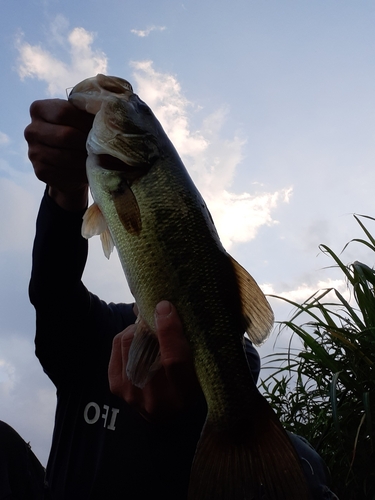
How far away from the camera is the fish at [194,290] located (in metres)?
1.47

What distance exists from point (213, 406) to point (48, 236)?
155 cm

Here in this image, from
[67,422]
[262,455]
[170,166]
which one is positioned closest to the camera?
[262,455]

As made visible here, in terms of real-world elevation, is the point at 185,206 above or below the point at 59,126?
below

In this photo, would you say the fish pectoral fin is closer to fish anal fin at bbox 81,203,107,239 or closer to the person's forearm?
fish anal fin at bbox 81,203,107,239

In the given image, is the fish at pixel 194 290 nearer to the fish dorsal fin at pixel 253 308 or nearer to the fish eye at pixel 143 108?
the fish dorsal fin at pixel 253 308

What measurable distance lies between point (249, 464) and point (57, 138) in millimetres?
1650

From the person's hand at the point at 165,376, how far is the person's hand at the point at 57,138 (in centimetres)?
93

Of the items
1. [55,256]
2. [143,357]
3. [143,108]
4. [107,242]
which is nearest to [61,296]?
[55,256]

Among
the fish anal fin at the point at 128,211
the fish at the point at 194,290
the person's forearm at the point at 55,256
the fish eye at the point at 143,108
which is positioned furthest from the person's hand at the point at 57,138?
the fish anal fin at the point at 128,211

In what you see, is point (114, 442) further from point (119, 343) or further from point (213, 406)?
point (213, 406)

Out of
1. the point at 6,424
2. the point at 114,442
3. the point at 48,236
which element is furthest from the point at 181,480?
the point at 48,236

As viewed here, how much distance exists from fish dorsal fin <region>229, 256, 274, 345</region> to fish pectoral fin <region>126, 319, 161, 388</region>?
0.39 metres

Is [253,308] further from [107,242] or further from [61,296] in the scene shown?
[61,296]

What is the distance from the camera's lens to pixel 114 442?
→ 252 centimetres
